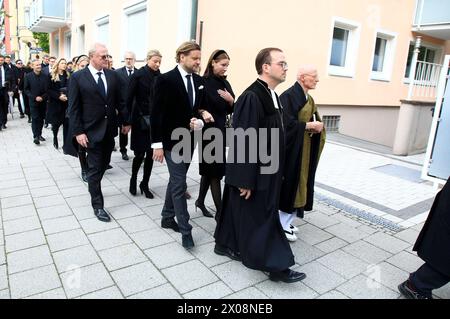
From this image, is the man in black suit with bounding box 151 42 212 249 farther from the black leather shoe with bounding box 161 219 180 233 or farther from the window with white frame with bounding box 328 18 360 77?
the window with white frame with bounding box 328 18 360 77

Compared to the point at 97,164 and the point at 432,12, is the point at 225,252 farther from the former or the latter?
the point at 432,12

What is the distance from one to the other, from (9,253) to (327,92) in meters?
9.61

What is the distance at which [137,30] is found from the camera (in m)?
10.5

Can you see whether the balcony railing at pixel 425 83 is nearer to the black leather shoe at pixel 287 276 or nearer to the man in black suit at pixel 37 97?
the black leather shoe at pixel 287 276

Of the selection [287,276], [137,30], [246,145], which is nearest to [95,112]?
[246,145]

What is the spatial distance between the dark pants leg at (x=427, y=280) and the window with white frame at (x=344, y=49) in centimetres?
908

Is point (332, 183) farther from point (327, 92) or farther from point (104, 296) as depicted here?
point (327, 92)

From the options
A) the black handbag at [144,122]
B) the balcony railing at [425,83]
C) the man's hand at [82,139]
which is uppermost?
the balcony railing at [425,83]

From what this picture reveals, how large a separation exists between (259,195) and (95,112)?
2.20 m

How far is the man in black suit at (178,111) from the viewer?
11.1 ft

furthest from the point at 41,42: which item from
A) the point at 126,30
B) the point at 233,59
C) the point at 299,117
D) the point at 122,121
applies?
the point at 299,117

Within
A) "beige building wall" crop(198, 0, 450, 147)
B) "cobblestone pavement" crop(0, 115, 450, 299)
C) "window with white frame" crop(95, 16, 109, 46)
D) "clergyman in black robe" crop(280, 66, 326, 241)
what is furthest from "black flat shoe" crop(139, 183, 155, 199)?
"window with white frame" crop(95, 16, 109, 46)

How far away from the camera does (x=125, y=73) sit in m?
6.71

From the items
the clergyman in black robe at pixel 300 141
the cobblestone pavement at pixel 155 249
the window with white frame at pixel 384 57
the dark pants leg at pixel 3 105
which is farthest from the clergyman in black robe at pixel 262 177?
the window with white frame at pixel 384 57
